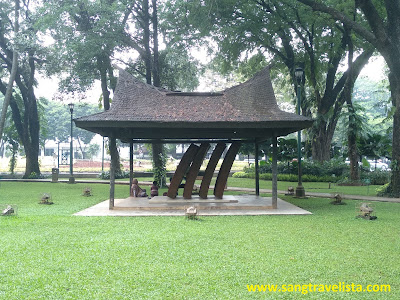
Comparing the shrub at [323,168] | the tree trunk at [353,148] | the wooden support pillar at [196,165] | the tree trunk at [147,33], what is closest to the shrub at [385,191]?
the tree trunk at [353,148]

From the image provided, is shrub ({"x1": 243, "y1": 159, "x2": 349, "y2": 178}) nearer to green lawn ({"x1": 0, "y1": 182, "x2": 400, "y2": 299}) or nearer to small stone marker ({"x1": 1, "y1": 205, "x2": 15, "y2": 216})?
green lawn ({"x1": 0, "y1": 182, "x2": 400, "y2": 299})

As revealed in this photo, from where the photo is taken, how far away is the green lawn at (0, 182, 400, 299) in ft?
17.5

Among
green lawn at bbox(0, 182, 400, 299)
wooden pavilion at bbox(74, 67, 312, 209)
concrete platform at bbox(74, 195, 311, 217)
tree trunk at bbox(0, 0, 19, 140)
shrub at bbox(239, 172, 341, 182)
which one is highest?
tree trunk at bbox(0, 0, 19, 140)

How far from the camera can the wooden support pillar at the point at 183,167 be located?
45.1 ft

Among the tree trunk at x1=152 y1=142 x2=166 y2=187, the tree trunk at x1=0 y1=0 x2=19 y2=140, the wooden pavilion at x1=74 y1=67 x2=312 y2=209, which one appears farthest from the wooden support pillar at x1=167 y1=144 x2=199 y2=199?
the tree trunk at x1=0 y1=0 x2=19 y2=140

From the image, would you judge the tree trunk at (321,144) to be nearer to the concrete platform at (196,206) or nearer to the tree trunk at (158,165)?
the tree trunk at (158,165)

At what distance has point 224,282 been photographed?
18.3 ft

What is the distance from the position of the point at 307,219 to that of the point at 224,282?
597 centimetres

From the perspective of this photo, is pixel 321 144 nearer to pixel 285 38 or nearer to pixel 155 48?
pixel 285 38

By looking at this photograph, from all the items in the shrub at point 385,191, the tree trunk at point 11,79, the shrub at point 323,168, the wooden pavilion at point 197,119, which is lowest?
the shrub at point 385,191

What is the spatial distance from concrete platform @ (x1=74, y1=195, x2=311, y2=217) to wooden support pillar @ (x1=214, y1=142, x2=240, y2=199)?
19.0 inches

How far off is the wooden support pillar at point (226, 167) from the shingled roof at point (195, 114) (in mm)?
520

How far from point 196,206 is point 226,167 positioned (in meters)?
2.04

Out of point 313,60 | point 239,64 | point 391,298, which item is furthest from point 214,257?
point 239,64
